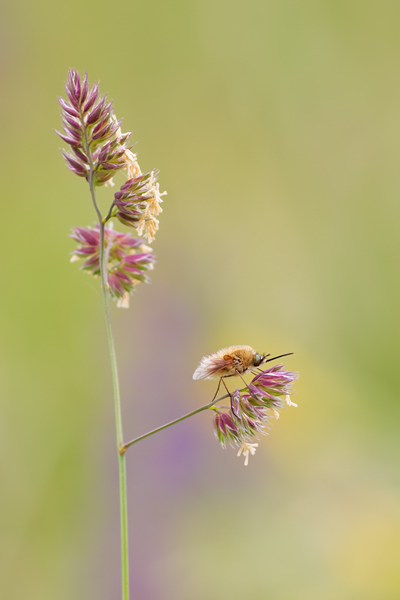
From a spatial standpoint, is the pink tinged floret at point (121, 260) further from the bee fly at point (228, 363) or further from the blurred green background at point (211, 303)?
the blurred green background at point (211, 303)

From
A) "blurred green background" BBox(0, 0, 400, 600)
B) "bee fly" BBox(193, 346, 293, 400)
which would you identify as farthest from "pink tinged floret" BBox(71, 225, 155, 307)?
"blurred green background" BBox(0, 0, 400, 600)

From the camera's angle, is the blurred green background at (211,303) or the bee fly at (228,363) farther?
the blurred green background at (211,303)

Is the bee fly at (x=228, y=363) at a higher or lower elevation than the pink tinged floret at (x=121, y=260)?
lower

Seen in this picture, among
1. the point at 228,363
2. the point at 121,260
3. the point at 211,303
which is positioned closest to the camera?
the point at 228,363

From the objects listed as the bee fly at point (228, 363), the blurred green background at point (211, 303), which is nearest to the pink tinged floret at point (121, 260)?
the bee fly at point (228, 363)

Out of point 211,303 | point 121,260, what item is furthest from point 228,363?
point 211,303

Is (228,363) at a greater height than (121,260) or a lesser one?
lesser

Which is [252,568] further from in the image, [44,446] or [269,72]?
[269,72]

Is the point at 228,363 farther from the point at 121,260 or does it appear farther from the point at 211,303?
the point at 211,303
